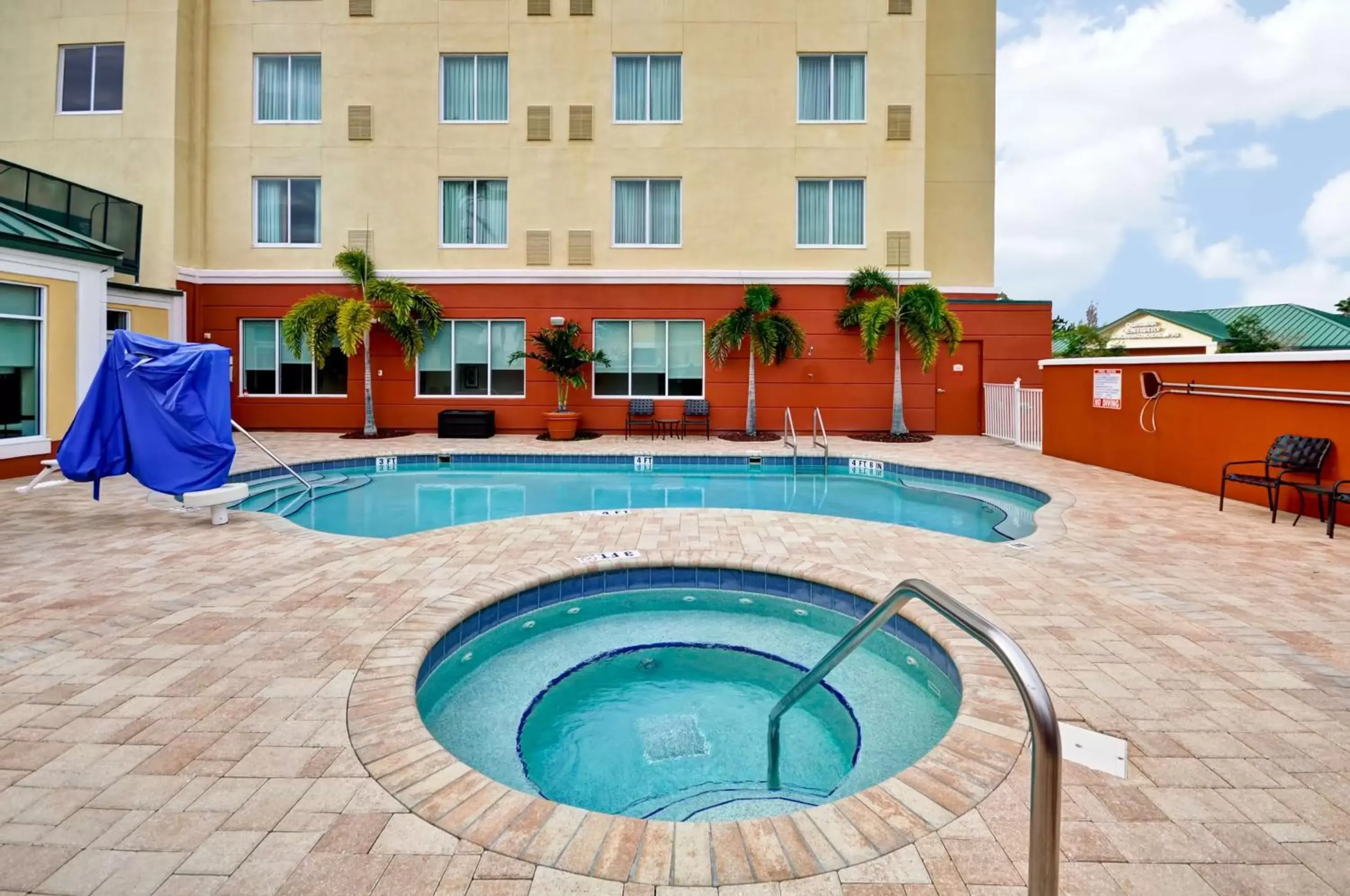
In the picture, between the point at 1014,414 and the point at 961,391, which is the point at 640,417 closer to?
the point at 961,391

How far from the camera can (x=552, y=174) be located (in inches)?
580

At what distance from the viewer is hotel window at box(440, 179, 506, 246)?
1491cm

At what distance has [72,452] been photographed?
6441 mm

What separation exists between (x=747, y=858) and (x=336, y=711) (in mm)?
1778

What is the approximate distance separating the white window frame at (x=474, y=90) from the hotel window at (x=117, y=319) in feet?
20.9

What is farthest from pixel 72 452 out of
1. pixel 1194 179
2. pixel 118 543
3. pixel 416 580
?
pixel 1194 179

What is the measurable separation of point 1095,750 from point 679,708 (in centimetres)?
186

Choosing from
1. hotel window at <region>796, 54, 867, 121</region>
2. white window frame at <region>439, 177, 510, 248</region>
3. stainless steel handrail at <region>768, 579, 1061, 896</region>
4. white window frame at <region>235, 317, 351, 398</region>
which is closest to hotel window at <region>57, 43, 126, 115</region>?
white window frame at <region>235, 317, 351, 398</region>

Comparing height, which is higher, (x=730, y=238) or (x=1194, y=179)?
(x=1194, y=179)

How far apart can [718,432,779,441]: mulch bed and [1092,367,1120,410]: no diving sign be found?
17.9ft

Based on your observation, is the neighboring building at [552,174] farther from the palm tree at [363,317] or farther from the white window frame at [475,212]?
the palm tree at [363,317]

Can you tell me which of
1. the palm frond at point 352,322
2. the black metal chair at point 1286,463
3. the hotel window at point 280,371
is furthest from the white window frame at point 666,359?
the black metal chair at point 1286,463

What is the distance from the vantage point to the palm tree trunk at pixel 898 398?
46.0ft

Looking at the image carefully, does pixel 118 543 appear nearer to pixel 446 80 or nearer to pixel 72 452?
pixel 72 452
